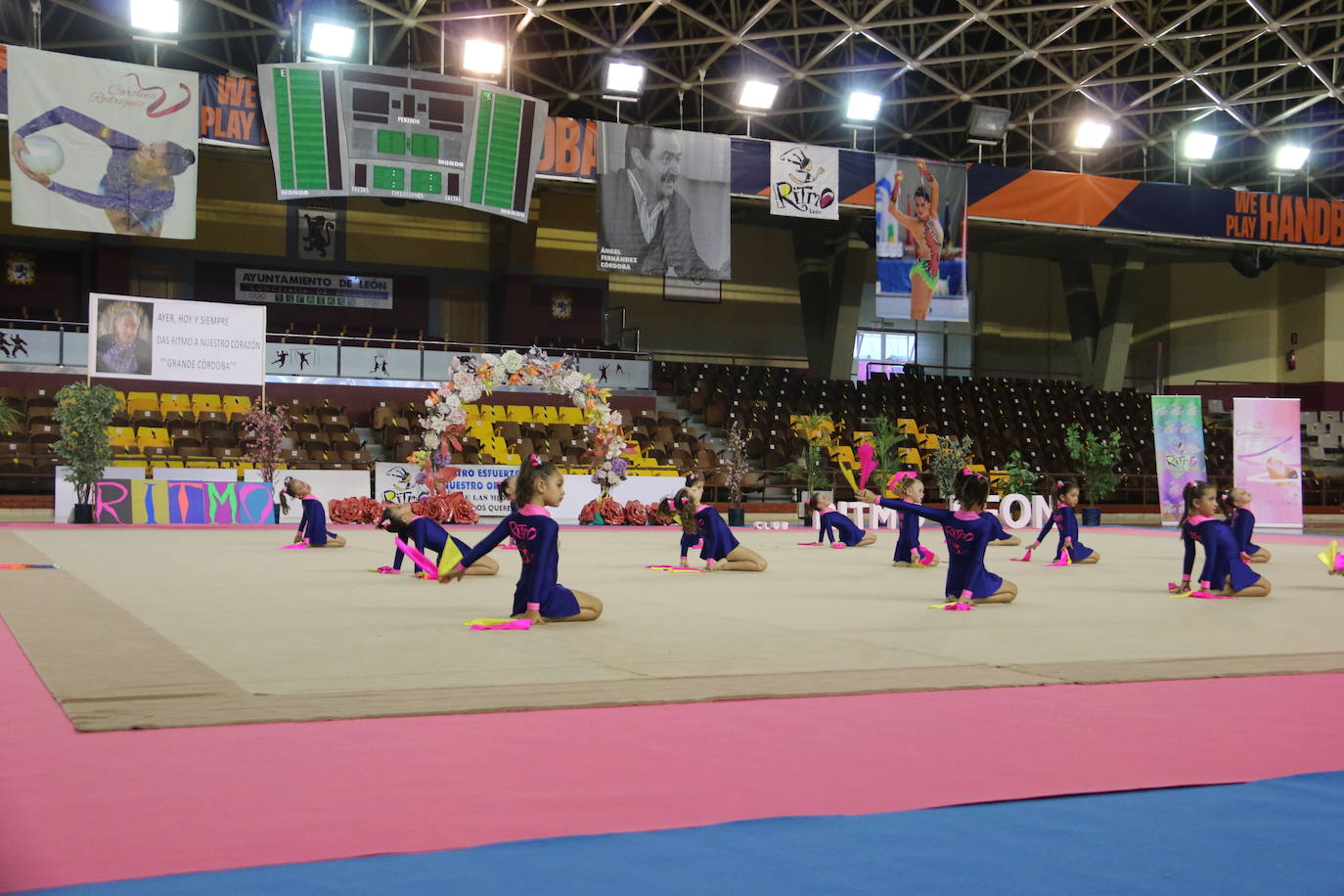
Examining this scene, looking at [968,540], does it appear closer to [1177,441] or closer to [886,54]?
[1177,441]

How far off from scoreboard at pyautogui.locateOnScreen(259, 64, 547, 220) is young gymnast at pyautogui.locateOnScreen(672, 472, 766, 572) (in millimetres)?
15677

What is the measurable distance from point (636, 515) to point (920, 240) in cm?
1143

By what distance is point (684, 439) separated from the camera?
3203cm

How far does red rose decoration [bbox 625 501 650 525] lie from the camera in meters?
27.2

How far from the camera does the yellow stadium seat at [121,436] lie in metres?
26.7

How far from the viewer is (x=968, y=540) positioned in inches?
419

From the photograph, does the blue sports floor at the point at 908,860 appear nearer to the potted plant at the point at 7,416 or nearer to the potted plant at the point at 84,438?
the potted plant at the point at 84,438

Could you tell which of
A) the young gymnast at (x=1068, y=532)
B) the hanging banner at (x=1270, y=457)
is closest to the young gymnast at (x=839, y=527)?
the young gymnast at (x=1068, y=532)

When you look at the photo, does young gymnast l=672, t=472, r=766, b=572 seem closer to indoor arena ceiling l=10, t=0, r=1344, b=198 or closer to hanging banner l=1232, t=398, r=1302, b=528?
hanging banner l=1232, t=398, r=1302, b=528

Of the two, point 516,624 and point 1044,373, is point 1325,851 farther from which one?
point 1044,373

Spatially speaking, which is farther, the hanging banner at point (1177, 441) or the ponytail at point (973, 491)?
the hanging banner at point (1177, 441)

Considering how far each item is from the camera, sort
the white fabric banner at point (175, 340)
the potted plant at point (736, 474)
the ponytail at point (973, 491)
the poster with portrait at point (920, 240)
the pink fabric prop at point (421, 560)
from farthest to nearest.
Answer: the poster with portrait at point (920, 240), the potted plant at point (736, 474), the white fabric banner at point (175, 340), the pink fabric prop at point (421, 560), the ponytail at point (973, 491)

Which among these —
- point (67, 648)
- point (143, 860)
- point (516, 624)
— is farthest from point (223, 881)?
point (516, 624)

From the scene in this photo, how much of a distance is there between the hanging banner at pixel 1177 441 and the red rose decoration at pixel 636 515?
11.1 metres
